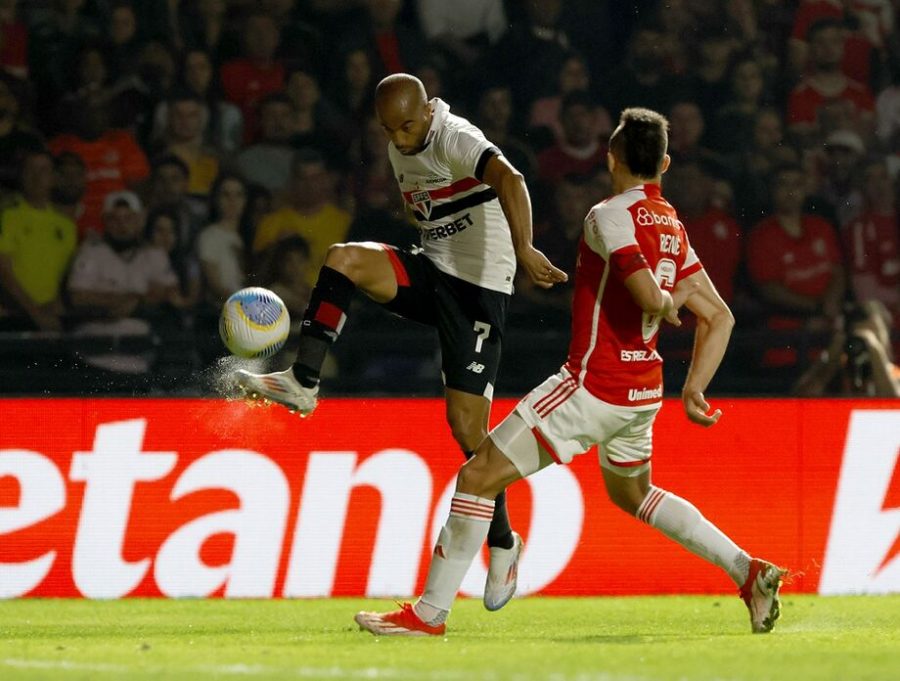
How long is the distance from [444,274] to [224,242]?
11.6 ft

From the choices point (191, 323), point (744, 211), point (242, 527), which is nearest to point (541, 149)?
point (744, 211)

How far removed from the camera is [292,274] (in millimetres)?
9680

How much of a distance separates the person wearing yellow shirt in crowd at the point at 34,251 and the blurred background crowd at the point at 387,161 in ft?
0.04

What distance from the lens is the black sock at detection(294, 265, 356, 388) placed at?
6.15 m

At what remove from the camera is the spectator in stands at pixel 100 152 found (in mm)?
9828

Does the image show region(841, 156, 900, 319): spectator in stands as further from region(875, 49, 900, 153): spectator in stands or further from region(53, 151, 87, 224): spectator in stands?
region(53, 151, 87, 224): spectator in stands

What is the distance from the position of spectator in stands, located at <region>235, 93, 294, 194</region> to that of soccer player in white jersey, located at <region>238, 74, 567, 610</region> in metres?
3.53

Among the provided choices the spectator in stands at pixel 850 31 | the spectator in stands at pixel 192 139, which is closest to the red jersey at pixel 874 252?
the spectator in stands at pixel 850 31

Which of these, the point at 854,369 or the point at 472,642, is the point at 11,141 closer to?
the point at 854,369

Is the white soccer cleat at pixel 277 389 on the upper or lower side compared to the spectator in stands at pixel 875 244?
lower

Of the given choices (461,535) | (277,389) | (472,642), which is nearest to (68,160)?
(277,389)

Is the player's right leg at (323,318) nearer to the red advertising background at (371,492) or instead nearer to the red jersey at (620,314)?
the red jersey at (620,314)

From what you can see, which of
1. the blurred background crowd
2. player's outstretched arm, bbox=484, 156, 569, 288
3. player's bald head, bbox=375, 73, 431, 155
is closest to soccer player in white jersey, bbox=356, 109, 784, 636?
player's outstretched arm, bbox=484, 156, 569, 288

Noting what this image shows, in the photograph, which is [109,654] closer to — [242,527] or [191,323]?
[242,527]
